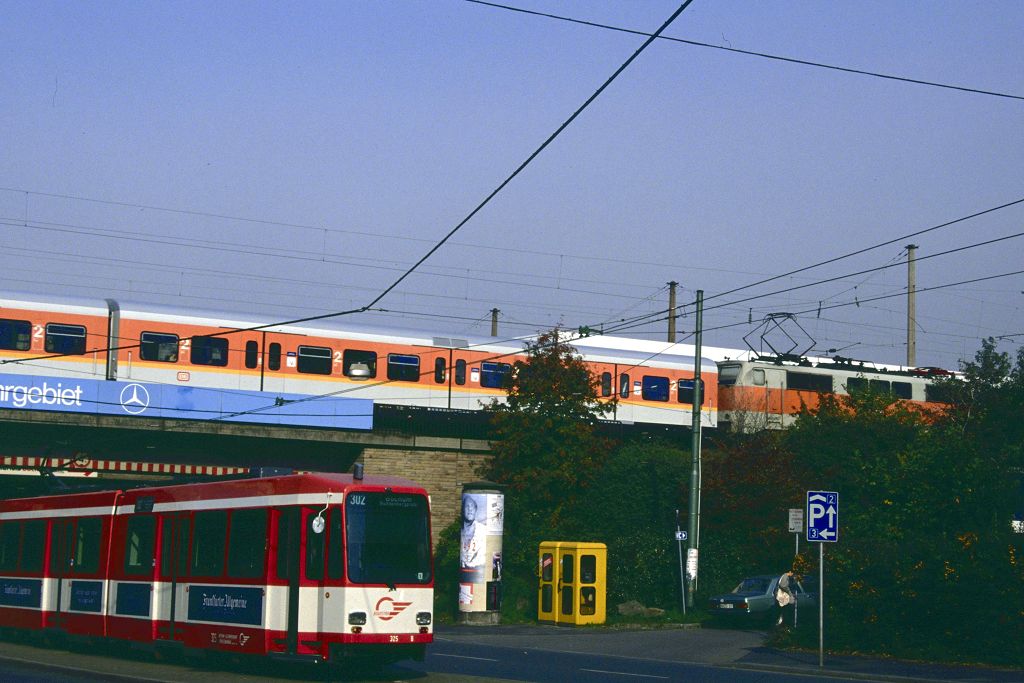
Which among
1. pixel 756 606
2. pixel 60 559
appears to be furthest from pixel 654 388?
pixel 60 559

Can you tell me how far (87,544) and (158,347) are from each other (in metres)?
15.7

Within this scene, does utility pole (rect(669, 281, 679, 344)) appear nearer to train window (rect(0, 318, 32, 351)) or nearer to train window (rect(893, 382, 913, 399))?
train window (rect(893, 382, 913, 399))

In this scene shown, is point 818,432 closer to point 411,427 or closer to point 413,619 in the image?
point 411,427

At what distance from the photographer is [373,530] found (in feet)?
60.2

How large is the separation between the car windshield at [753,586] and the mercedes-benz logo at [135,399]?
18.1 m

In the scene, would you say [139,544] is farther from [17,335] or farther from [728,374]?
[728,374]

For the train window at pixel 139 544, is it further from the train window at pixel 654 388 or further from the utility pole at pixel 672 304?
the utility pole at pixel 672 304

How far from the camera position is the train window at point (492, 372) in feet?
147

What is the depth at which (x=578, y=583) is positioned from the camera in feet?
108

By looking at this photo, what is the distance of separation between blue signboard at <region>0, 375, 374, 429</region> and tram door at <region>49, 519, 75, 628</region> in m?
13.4

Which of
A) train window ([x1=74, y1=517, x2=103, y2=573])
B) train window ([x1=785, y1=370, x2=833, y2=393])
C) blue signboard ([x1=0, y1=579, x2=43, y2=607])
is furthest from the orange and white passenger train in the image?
train window ([x1=74, y1=517, x2=103, y2=573])

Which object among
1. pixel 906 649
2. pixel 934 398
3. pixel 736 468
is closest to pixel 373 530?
pixel 906 649

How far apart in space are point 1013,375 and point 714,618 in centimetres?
3283

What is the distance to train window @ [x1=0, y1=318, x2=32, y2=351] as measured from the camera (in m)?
36.9
